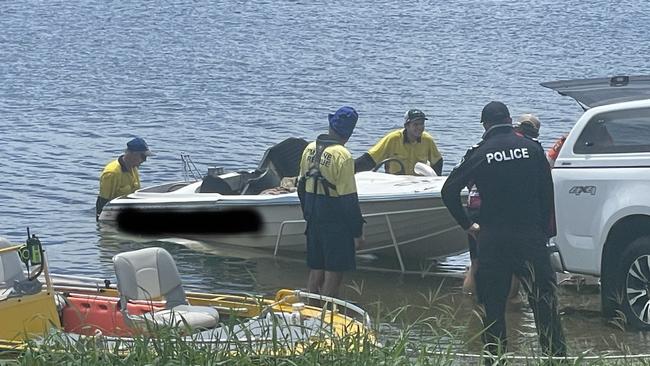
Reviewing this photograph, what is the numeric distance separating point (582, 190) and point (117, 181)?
675 centimetres

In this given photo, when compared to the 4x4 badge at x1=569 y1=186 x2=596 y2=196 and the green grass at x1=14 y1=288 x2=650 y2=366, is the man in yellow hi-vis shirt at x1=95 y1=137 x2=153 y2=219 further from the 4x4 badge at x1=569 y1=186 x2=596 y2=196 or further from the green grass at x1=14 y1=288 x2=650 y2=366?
the green grass at x1=14 y1=288 x2=650 y2=366

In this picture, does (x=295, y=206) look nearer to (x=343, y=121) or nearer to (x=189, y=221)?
(x=189, y=221)

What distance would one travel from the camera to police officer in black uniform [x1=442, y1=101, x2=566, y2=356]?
8.30 meters

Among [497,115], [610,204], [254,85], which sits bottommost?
[254,85]

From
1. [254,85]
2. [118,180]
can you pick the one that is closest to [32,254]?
[118,180]

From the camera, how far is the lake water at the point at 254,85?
14.6 meters

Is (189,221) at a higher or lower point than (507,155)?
lower

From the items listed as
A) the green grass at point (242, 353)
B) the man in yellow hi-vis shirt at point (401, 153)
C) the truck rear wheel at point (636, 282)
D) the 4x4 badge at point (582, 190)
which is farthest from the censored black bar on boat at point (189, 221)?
the green grass at point (242, 353)

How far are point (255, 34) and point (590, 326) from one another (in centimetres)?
4052

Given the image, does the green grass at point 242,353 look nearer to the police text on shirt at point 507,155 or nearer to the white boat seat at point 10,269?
the police text on shirt at point 507,155

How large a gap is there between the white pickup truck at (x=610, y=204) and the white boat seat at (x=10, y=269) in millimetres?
3960

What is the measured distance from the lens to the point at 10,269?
8.84 meters

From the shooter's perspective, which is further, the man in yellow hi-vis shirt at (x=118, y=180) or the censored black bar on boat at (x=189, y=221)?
the man in yellow hi-vis shirt at (x=118, y=180)

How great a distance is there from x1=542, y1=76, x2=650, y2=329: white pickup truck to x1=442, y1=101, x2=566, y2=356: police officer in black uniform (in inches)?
58.0
